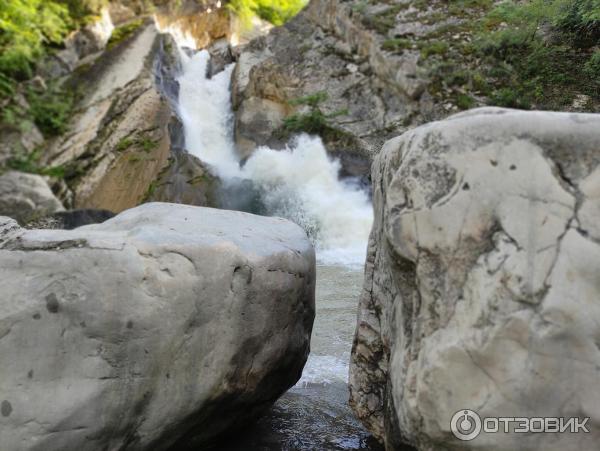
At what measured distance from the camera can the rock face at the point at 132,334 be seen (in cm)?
198

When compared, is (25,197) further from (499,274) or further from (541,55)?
(541,55)

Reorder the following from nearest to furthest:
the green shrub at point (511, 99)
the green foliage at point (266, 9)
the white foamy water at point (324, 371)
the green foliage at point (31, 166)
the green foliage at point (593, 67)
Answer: the white foamy water at point (324, 371) < the green foliage at point (593, 67) < the green shrub at point (511, 99) < the green foliage at point (31, 166) < the green foliage at point (266, 9)

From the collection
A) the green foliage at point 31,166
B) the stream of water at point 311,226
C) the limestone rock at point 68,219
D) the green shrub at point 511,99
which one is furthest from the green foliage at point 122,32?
the green shrub at point 511,99

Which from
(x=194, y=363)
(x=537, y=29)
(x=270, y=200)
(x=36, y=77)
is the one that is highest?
(x=537, y=29)

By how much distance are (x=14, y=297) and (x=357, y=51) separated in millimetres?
13364

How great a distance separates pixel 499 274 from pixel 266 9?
69.9 feet

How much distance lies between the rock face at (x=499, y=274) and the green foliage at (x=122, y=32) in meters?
14.8

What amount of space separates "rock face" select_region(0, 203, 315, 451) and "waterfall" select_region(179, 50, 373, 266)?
6.00 m

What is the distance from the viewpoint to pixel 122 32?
1509cm

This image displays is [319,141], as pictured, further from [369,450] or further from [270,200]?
[369,450]

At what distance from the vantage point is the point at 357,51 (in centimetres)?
1398

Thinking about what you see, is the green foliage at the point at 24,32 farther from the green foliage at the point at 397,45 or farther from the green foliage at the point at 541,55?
the green foliage at the point at 541,55

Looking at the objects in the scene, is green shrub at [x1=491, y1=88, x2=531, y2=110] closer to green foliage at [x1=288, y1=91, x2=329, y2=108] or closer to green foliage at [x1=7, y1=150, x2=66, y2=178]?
green foliage at [x1=288, y1=91, x2=329, y2=108]

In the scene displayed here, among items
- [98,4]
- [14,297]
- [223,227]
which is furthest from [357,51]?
[14,297]
